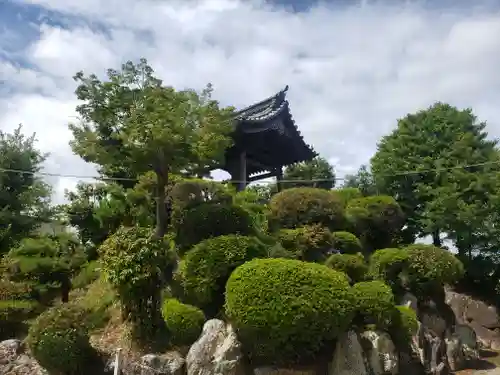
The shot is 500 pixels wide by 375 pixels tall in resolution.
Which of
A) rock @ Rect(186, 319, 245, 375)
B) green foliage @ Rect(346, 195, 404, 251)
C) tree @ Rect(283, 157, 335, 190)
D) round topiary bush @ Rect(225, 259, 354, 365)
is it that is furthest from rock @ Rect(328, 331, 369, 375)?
tree @ Rect(283, 157, 335, 190)

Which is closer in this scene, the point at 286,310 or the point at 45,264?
the point at 286,310

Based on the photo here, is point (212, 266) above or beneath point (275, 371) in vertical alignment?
above

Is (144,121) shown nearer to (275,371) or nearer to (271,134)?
(275,371)

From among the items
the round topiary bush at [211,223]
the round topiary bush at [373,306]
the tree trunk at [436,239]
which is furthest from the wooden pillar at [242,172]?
the round topiary bush at [373,306]

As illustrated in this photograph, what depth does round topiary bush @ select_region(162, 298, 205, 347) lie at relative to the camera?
9625 millimetres

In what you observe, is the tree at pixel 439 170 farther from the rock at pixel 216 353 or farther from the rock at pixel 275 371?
the rock at pixel 216 353

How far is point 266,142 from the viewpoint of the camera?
18.9 metres

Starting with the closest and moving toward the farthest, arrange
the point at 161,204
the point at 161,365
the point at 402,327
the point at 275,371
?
the point at 275,371
the point at 161,365
the point at 402,327
the point at 161,204

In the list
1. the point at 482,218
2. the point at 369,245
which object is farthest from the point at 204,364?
the point at 482,218

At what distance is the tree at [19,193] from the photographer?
1396cm

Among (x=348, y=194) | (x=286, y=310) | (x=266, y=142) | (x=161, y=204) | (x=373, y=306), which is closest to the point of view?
(x=286, y=310)

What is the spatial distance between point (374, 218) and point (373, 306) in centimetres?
552

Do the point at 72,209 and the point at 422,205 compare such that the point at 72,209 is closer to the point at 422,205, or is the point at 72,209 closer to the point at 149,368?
the point at 149,368

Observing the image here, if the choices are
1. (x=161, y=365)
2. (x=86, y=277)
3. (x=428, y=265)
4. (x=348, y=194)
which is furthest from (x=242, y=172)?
(x=161, y=365)
